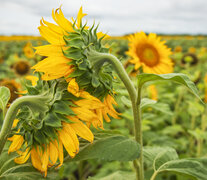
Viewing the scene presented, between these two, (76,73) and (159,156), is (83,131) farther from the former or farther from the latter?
(159,156)

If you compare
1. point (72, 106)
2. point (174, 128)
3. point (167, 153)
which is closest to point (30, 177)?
point (72, 106)

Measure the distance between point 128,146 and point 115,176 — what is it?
17.3 inches

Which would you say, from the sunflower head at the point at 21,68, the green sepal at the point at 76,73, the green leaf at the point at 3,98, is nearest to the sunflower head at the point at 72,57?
the green sepal at the point at 76,73

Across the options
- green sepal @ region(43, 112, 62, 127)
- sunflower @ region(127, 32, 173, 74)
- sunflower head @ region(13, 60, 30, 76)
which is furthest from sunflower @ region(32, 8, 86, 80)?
sunflower head @ region(13, 60, 30, 76)

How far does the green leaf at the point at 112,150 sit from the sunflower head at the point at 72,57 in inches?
6.4

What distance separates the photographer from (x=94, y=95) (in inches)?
31.7

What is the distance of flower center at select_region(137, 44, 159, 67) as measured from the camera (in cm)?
244

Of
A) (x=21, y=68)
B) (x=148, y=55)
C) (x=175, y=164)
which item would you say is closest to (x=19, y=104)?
(x=175, y=164)

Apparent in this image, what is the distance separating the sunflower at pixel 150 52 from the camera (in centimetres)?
Result: 241

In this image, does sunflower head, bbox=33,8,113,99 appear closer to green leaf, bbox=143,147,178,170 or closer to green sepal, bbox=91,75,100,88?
green sepal, bbox=91,75,100,88

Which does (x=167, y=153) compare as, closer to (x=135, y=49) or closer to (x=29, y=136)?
(x=29, y=136)

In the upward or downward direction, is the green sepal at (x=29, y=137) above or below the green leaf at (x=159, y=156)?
above

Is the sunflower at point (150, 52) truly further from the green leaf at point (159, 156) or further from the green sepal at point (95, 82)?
the green sepal at point (95, 82)

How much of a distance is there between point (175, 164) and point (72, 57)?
0.59m
